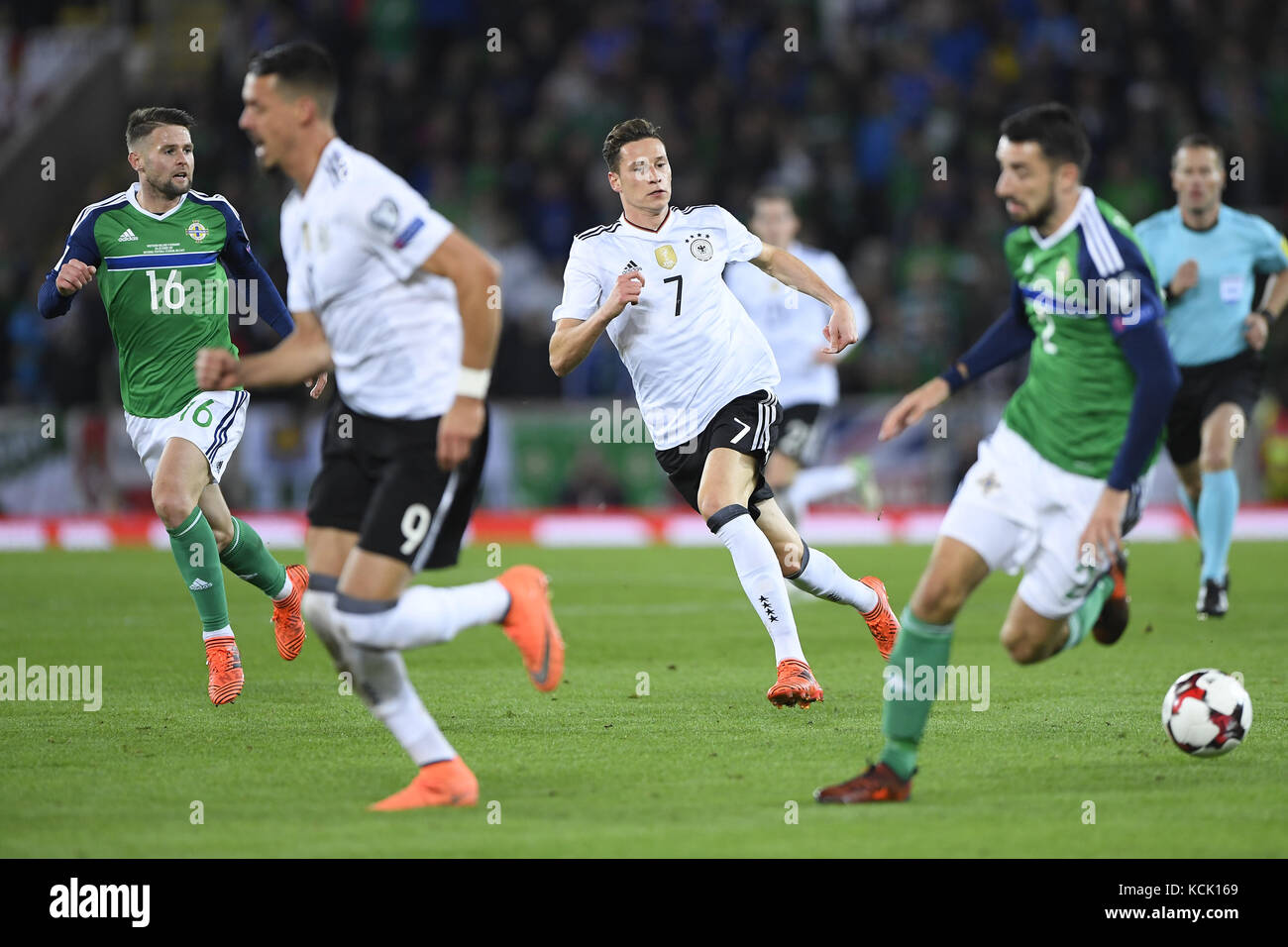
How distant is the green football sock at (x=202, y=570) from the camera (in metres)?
Answer: 8.60

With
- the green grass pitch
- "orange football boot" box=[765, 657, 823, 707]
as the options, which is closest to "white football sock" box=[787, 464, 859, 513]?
the green grass pitch

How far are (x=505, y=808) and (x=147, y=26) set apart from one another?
2269cm

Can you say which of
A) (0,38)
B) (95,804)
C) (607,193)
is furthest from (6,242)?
(95,804)

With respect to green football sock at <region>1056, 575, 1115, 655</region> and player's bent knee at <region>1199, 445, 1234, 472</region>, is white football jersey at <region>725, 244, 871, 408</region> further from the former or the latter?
green football sock at <region>1056, 575, 1115, 655</region>

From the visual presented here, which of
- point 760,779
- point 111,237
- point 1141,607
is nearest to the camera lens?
point 760,779

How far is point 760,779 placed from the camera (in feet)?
20.7

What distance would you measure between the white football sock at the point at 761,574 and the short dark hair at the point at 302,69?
2.97 meters

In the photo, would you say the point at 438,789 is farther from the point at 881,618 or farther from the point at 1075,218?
the point at 881,618

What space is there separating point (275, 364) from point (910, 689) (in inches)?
94.5

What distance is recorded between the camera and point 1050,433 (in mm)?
5988

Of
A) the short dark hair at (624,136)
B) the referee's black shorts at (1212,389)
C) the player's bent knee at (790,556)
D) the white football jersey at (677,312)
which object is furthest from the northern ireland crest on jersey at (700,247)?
the referee's black shorts at (1212,389)

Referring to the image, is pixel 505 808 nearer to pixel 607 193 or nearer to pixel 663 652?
pixel 663 652

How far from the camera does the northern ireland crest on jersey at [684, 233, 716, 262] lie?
8.30 m

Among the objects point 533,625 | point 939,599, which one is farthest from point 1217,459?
point 533,625
